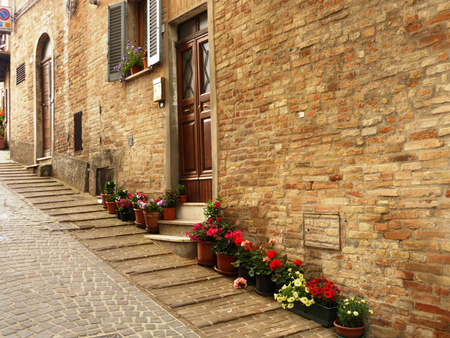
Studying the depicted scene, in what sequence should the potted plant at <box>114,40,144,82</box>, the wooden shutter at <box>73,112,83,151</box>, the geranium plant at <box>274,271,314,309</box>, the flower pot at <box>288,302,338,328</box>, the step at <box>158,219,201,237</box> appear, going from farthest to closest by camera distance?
the wooden shutter at <box>73,112,83,151</box> → the potted plant at <box>114,40,144,82</box> → the step at <box>158,219,201,237</box> → the geranium plant at <box>274,271,314,309</box> → the flower pot at <box>288,302,338,328</box>

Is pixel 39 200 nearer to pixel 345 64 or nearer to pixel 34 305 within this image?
pixel 34 305

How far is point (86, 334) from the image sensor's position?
11.1ft

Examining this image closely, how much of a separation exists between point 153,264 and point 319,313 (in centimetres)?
234

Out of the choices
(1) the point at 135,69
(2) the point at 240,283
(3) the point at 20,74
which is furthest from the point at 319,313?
(3) the point at 20,74

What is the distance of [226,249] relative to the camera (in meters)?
5.25

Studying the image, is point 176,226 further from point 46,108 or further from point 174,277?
point 46,108

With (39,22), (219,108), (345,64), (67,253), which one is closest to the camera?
(345,64)

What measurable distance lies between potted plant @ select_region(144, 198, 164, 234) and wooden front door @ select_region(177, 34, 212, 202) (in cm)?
54

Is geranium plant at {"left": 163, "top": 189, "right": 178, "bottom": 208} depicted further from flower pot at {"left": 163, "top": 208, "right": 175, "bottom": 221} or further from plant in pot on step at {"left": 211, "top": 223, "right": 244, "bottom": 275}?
plant in pot on step at {"left": 211, "top": 223, "right": 244, "bottom": 275}

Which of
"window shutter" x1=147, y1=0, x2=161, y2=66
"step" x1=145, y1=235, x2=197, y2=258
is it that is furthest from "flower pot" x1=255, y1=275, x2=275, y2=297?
"window shutter" x1=147, y1=0, x2=161, y2=66

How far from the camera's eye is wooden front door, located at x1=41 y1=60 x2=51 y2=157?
11.8 metres

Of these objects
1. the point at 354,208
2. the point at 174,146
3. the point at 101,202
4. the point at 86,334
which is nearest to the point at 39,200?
the point at 101,202

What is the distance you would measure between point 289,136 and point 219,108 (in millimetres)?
1473

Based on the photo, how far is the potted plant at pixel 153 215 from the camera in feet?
22.2
